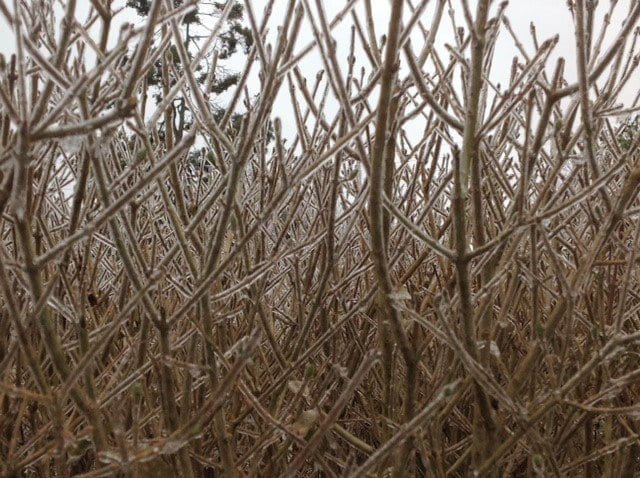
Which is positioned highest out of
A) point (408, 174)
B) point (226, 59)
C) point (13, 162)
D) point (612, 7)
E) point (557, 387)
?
point (226, 59)

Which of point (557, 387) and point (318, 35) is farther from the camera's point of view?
point (557, 387)

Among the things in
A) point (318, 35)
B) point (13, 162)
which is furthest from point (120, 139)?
point (13, 162)

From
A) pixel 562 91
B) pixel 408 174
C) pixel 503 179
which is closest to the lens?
pixel 562 91

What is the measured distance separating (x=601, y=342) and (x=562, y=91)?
0.92 metres

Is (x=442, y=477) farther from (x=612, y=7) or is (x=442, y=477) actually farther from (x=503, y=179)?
(x=612, y=7)

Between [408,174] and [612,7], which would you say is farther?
[408,174]

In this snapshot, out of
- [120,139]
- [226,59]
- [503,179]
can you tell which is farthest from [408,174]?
[226,59]

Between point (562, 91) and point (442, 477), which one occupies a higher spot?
point (562, 91)

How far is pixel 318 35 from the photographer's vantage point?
4.39 feet

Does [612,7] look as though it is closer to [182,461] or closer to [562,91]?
[562,91]

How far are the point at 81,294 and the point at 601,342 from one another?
1.48 m

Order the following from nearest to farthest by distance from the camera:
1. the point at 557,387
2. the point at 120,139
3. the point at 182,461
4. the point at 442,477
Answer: the point at 182,461, the point at 557,387, the point at 442,477, the point at 120,139

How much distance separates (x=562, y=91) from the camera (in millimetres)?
1453

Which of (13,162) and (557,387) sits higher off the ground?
(13,162)
